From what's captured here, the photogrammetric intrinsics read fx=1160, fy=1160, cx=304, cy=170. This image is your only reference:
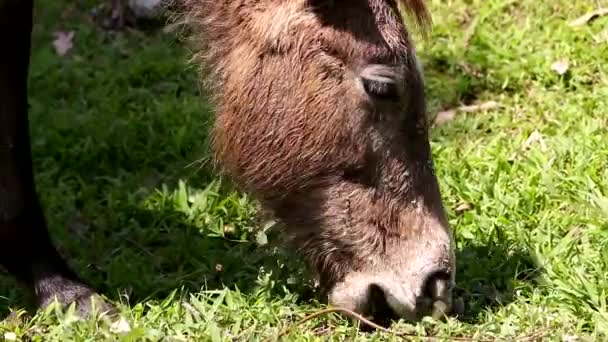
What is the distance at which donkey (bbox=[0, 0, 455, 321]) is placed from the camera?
4031 millimetres

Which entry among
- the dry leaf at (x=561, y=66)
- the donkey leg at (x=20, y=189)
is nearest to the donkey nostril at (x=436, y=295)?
the donkey leg at (x=20, y=189)

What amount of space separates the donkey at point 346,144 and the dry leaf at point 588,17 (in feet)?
9.02

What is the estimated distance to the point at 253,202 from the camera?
4375mm

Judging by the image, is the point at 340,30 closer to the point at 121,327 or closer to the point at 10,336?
the point at 121,327

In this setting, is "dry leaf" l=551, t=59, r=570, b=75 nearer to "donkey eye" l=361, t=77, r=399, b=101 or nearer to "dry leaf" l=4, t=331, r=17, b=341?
"donkey eye" l=361, t=77, r=399, b=101

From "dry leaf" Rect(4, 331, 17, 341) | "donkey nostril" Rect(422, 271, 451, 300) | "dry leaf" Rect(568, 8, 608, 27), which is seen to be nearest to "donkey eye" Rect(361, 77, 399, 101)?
"donkey nostril" Rect(422, 271, 451, 300)

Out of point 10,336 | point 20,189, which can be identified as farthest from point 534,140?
point 10,336

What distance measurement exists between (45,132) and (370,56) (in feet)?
8.88

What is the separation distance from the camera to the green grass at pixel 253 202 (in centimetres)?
419

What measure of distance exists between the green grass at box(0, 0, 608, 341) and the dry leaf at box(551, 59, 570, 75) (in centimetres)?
3

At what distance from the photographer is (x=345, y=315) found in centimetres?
409

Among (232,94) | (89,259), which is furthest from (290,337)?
(89,259)

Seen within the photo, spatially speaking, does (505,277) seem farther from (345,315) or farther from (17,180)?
(17,180)

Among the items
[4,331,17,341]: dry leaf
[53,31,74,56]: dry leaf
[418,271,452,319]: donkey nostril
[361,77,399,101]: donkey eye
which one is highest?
[361,77,399,101]: donkey eye
